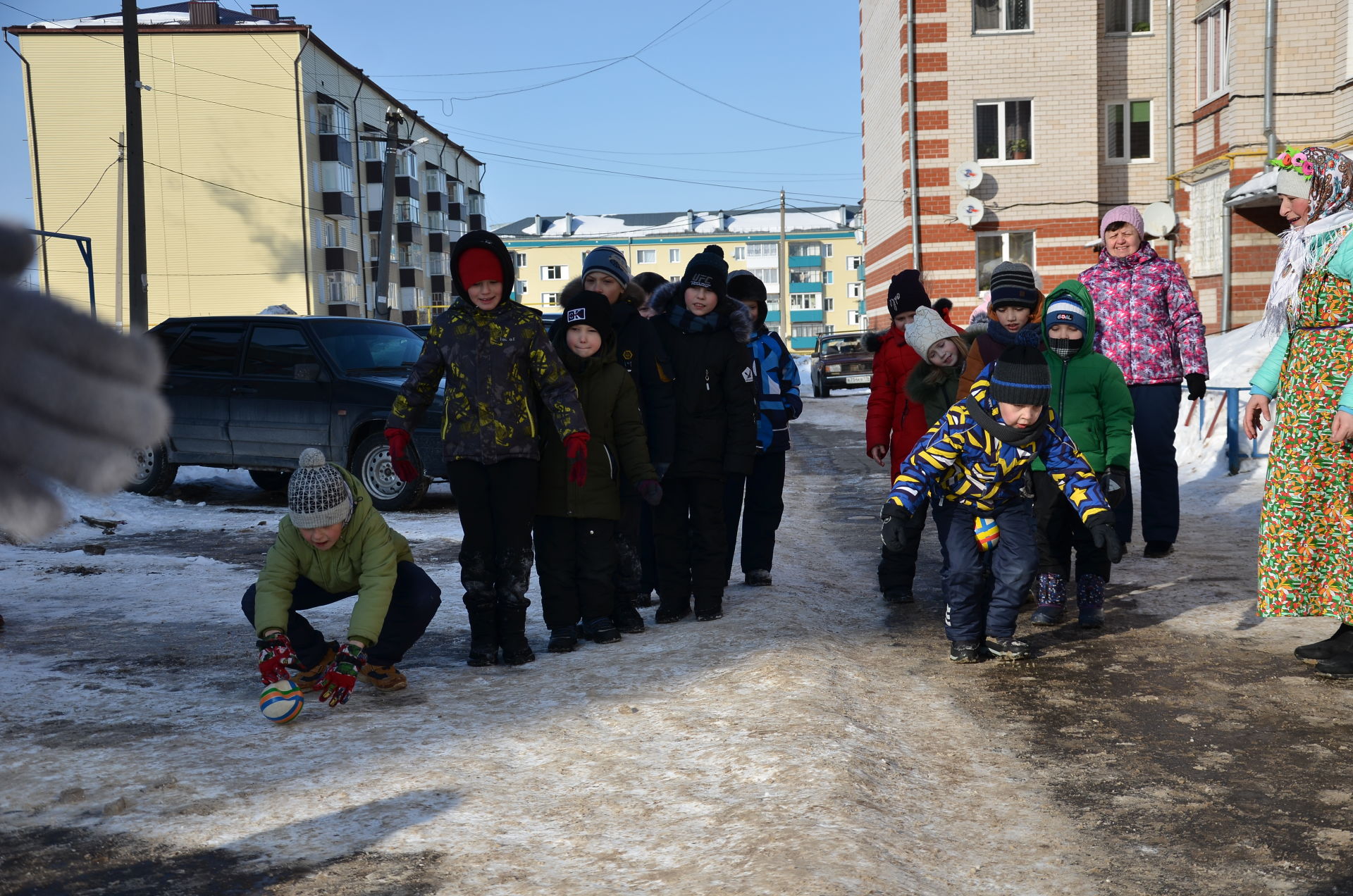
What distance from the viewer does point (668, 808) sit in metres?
3.38

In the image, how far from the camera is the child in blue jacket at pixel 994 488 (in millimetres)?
5035

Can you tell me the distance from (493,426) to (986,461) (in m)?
2.13

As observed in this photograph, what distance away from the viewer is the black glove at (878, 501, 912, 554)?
15.7 ft

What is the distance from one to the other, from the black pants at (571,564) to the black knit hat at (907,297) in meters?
2.42

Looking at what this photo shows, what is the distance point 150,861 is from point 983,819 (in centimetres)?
226

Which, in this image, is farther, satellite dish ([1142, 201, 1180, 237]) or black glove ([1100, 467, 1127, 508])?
satellite dish ([1142, 201, 1180, 237])

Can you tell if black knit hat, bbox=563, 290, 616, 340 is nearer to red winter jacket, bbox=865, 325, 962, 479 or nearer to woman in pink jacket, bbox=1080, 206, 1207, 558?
red winter jacket, bbox=865, 325, 962, 479

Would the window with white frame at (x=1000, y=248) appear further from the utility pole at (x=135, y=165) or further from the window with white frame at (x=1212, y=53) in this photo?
the utility pole at (x=135, y=165)

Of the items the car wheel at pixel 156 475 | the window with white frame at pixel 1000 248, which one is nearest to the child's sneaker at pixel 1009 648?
the car wheel at pixel 156 475

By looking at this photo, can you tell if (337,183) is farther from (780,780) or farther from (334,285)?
(780,780)

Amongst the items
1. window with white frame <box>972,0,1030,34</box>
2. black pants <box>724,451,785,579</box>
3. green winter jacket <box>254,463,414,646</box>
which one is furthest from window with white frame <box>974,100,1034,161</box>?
green winter jacket <box>254,463,414,646</box>

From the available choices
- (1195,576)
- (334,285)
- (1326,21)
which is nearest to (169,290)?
(334,285)

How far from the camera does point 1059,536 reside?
5836 millimetres

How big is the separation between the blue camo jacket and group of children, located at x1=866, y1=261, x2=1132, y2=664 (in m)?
0.48
